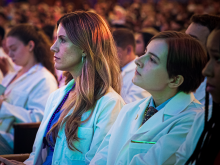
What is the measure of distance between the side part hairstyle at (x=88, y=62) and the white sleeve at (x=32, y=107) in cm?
75

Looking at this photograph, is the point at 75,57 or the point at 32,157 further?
the point at 32,157

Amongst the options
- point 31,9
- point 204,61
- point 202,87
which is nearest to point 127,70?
point 202,87

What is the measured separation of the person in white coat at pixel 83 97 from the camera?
1.35m

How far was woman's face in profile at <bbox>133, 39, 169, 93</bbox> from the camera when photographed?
112 cm

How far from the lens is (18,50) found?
2.37 metres

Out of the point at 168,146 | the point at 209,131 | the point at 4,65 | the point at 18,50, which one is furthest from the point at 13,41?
the point at 209,131

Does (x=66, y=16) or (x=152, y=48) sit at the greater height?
(x=66, y=16)

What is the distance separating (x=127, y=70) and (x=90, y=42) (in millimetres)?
1446

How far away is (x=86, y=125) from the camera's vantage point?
1.37 m

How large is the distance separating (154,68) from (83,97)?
44cm

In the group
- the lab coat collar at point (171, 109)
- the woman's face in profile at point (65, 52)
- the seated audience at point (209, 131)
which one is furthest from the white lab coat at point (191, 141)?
the woman's face in profile at point (65, 52)

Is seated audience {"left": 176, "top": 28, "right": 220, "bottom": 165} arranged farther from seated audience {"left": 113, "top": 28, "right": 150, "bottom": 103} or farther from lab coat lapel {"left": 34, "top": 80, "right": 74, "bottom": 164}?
seated audience {"left": 113, "top": 28, "right": 150, "bottom": 103}

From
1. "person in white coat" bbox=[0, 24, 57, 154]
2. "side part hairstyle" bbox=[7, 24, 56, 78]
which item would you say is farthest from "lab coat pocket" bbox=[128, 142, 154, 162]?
"side part hairstyle" bbox=[7, 24, 56, 78]

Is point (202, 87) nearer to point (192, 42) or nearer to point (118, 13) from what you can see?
point (192, 42)
